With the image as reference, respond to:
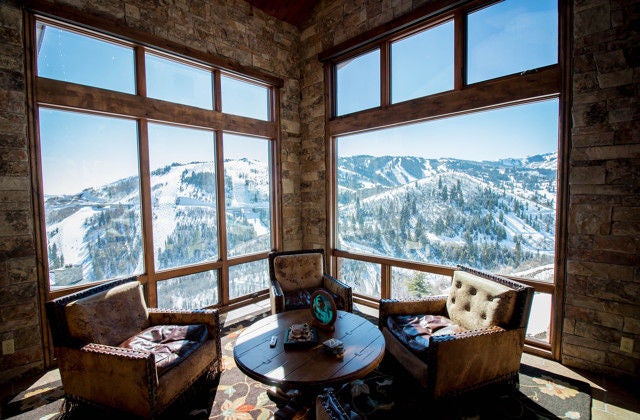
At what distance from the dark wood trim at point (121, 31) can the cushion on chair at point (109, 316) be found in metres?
2.57

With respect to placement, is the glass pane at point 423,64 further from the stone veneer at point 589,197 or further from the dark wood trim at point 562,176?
the stone veneer at point 589,197

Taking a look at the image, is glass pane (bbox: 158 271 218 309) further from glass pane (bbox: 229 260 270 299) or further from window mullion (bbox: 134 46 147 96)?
window mullion (bbox: 134 46 147 96)

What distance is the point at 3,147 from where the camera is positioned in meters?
2.57

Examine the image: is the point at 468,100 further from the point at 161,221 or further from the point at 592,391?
the point at 161,221

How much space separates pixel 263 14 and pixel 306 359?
15.3 feet

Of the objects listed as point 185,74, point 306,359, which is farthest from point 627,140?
point 185,74

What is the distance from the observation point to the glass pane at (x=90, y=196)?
290 cm

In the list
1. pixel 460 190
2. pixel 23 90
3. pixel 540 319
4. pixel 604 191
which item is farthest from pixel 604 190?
pixel 23 90

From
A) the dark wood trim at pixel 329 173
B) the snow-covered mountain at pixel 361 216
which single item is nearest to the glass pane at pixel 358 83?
the dark wood trim at pixel 329 173

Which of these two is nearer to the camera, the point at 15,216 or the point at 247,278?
the point at 15,216

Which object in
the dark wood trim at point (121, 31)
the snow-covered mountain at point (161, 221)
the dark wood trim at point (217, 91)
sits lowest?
the snow-covered mountain at point (161, 221)

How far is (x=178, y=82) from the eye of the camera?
3688 mm

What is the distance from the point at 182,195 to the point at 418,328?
310cm

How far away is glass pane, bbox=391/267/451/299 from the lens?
3564 mm
